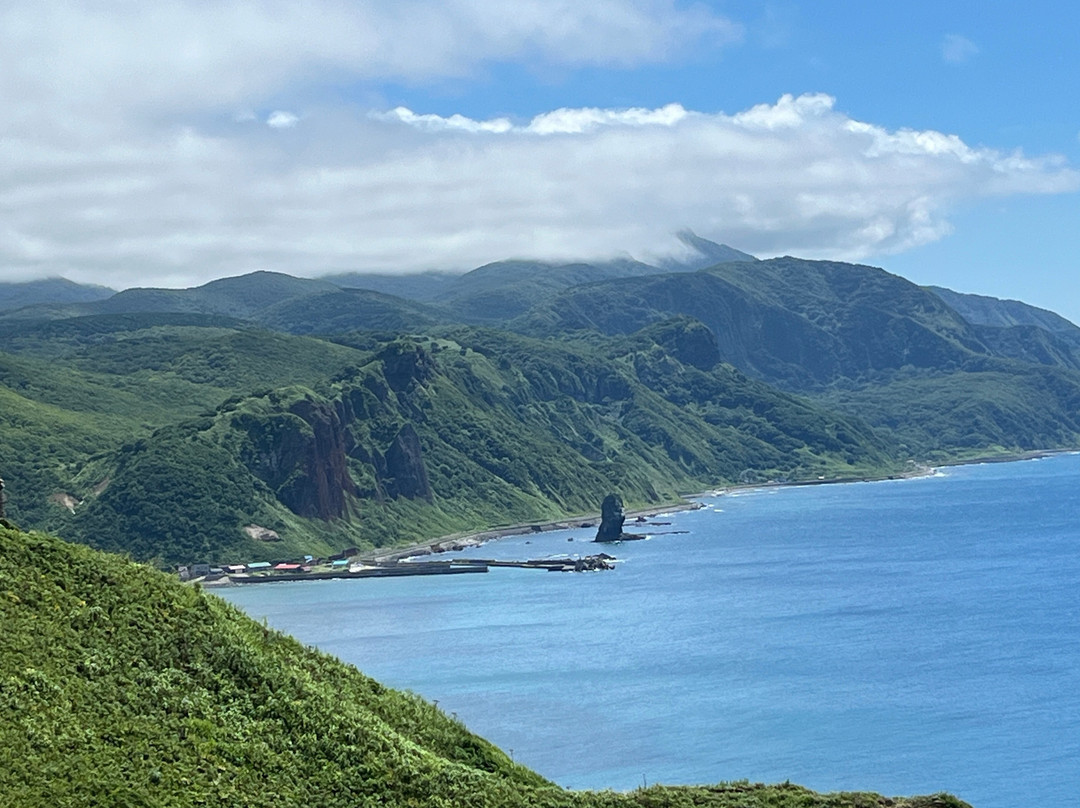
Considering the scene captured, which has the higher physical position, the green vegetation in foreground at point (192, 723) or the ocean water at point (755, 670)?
the green vegetation in foreground at point (192, 723)

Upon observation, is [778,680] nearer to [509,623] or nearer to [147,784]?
[509,623]

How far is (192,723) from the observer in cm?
3209

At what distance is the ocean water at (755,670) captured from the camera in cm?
9388

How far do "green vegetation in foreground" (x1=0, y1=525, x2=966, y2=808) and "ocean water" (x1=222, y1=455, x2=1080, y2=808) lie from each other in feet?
122

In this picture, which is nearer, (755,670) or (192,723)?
(192,723)

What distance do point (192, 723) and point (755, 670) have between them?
334 feet

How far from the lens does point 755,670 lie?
129 m

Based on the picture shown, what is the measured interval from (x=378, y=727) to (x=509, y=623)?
128 meters

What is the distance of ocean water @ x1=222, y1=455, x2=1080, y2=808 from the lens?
308 ft

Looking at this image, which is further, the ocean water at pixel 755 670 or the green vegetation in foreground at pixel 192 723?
the ocean water at pixel 755 670

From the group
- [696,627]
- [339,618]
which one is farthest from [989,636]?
[339,618]

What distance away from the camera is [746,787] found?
117 feet

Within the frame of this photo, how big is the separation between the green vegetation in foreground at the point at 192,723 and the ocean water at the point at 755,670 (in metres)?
37.2

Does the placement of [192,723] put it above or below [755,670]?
above
